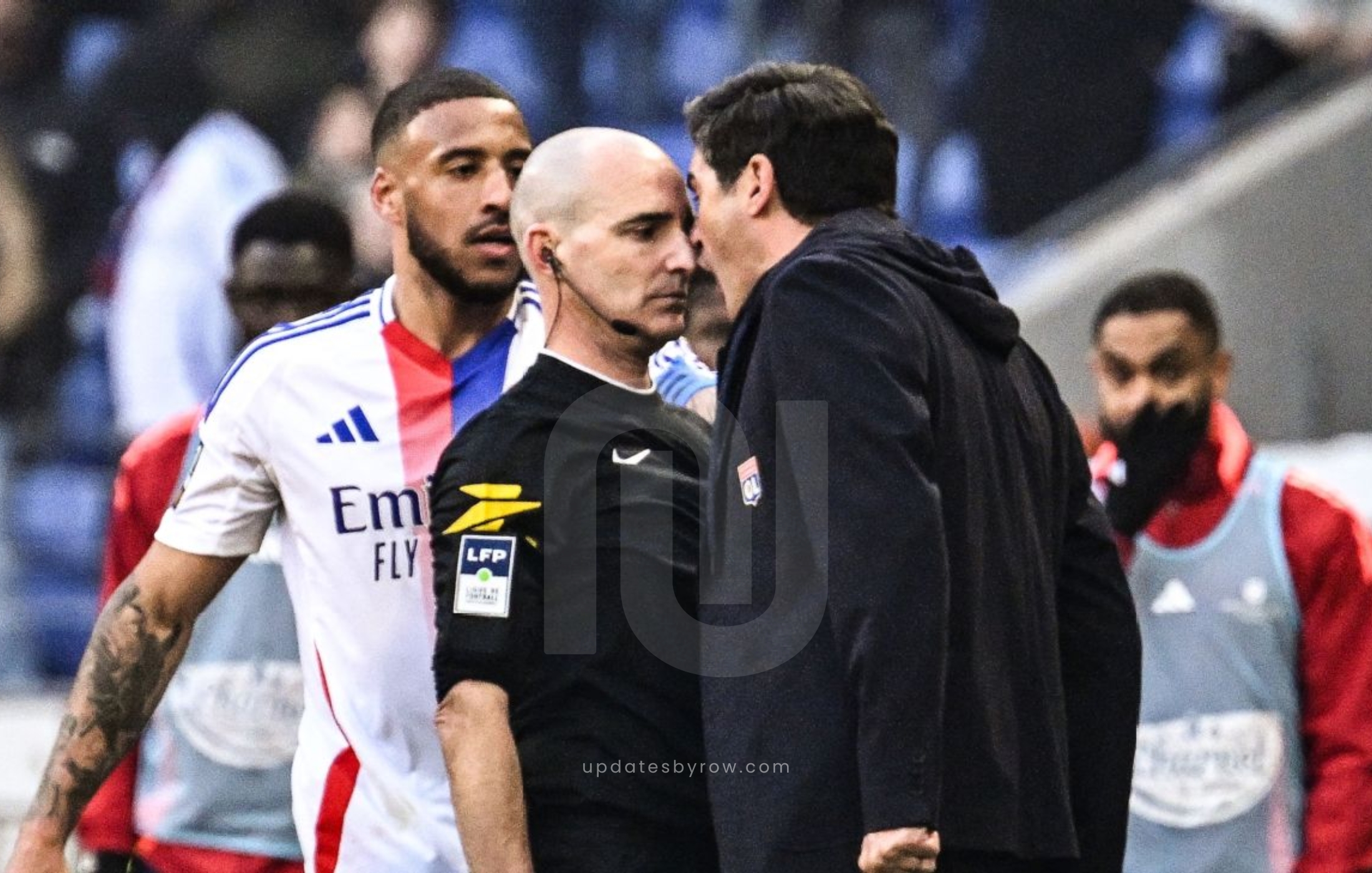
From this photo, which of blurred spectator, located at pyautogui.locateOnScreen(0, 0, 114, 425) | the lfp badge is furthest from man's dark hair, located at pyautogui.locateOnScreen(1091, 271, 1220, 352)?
blurred spectator, located at pyautogui.locateOnScreen(0, 0, 114, 425)

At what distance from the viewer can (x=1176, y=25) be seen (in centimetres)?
908

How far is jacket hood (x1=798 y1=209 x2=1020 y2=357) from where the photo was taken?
3229 mm

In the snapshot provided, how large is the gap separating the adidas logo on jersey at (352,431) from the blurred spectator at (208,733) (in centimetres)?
112

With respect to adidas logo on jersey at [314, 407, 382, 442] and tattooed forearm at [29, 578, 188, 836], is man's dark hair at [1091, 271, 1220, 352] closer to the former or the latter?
adidas logo on jersey at [314, 407, 382, 442]

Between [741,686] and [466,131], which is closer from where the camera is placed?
[741,686]

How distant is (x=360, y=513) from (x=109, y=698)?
1.71 ft

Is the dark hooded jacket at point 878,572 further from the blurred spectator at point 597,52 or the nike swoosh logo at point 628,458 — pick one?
the blurred spectator at point 597,52

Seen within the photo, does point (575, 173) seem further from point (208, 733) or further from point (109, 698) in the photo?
point (208, 733)

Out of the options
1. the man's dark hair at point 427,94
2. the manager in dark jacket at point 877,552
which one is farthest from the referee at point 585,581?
the man's dark hair at point 427,94

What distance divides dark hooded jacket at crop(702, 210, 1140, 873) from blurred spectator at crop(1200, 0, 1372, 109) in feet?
19.6

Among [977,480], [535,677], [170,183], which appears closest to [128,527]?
[535,677]

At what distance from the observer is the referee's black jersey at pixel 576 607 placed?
3.33 metres

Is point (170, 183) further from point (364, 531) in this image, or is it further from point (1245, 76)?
point (364, 531)

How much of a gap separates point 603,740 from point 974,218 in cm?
605
